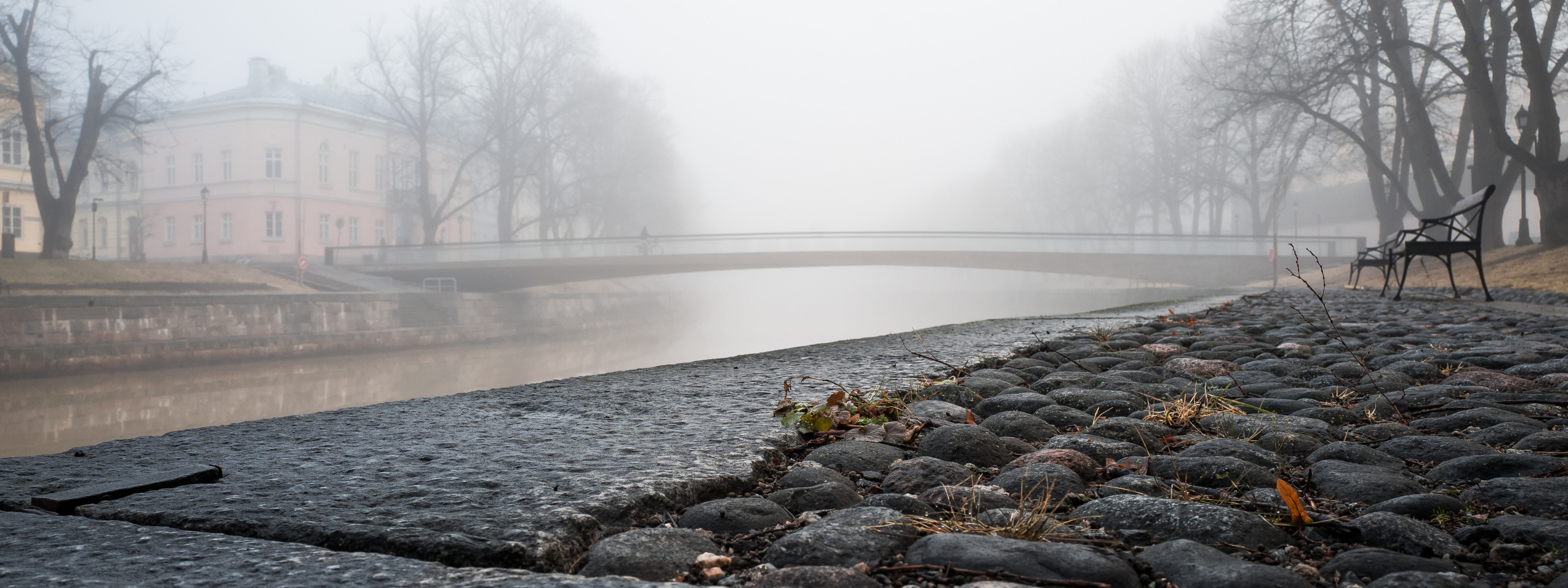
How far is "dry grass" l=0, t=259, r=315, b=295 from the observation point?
17.0 metres

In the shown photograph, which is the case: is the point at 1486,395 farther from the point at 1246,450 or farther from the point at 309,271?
the point at 309,271

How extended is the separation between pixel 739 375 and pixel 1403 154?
780 inches

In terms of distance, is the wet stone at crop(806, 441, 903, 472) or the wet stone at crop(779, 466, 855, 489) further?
the wet stone at crop(806, 441, 903, 472)

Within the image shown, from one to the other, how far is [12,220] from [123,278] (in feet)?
54.9

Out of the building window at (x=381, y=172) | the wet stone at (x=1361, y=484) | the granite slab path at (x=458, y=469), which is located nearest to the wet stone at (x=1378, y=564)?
the wet stone at (x=1361, y=484)

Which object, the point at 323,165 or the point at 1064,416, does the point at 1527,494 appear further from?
the point at 323,165

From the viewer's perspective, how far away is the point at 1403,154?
17750 mm

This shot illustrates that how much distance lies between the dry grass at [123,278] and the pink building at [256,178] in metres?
12.9

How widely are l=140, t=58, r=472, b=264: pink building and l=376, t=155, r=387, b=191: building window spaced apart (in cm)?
86

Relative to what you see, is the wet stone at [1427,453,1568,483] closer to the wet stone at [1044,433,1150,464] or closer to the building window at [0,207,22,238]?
the wet stone at [1044,433,1150,464]

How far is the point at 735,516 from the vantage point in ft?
4.32

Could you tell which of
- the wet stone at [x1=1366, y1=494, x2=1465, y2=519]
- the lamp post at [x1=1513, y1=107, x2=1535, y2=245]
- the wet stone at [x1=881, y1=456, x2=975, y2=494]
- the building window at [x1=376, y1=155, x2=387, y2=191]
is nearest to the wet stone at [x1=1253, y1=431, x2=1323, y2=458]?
the wet stone at [x1=1366, y1=494, x2=1465, y2=519]

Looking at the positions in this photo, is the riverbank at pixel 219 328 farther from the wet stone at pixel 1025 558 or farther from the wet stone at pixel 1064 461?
the wet stone at pixel 1025 558

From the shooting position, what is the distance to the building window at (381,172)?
40.7 metres
